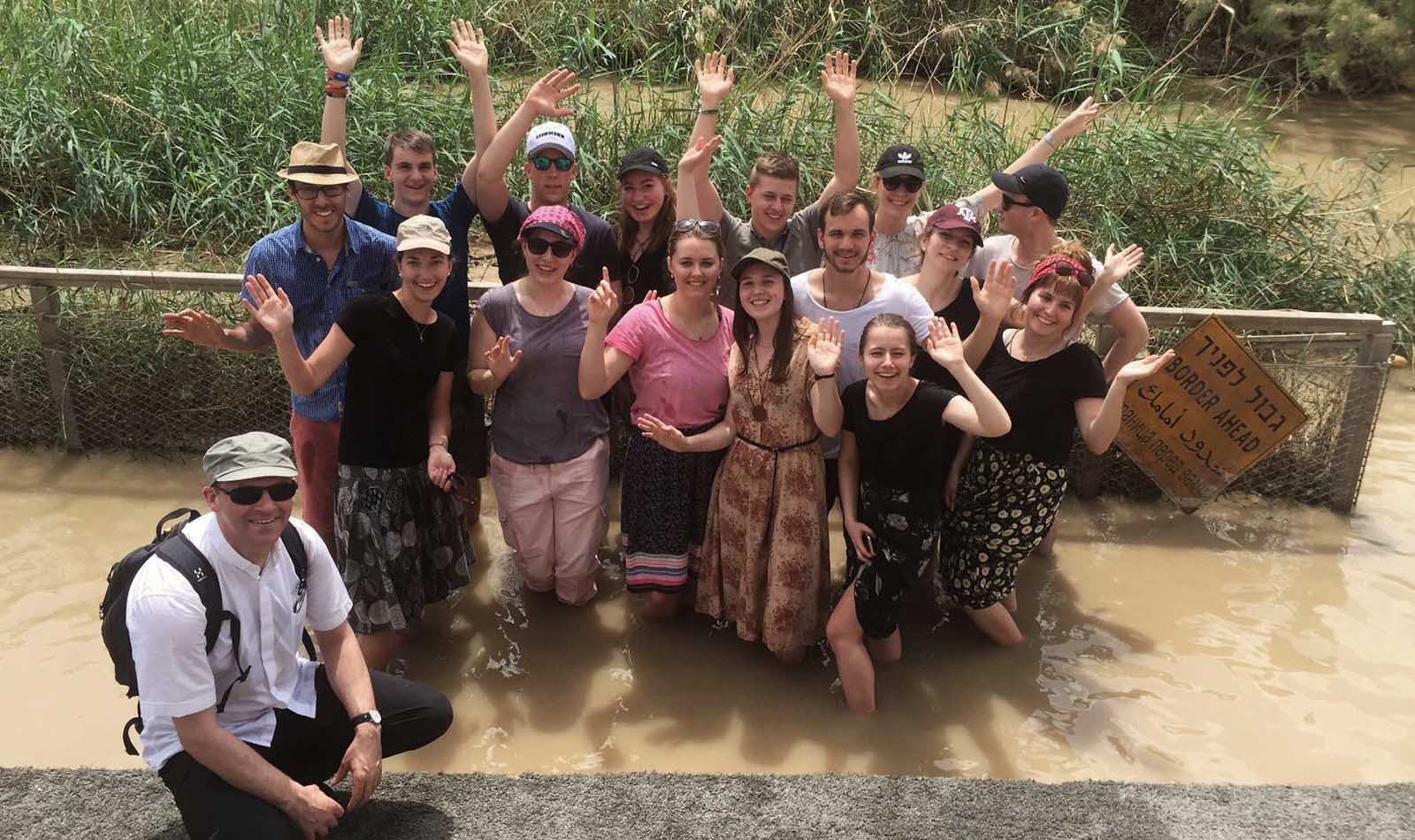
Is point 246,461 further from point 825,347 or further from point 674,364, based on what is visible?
point 825,347

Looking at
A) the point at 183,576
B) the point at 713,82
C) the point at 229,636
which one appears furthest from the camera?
the point at 713,82

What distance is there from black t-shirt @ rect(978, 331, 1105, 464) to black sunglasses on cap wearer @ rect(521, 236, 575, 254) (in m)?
1.58

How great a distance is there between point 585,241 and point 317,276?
1041 millimetres

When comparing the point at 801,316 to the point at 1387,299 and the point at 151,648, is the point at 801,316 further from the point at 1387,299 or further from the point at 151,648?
the point at 1387,299

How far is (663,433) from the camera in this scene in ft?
13.3

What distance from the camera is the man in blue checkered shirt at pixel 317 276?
4.09 meters

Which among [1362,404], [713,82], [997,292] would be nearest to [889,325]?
[997,292]

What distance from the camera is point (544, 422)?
4.36 metres

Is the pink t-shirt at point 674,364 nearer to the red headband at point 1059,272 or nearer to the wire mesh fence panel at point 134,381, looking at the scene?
the red headband at point 1059,272

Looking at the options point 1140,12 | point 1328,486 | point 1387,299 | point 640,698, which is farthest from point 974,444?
point 1140,12

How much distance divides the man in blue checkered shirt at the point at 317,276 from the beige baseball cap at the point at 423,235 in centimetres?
Result: 37

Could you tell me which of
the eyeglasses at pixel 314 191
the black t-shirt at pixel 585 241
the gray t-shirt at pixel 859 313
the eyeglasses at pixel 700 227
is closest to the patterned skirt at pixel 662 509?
the gray t-shirt at pixel 859 313

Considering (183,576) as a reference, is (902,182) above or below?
above

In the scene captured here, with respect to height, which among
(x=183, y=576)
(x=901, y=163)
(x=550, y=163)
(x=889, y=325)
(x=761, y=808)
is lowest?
(x=761, y=808)
